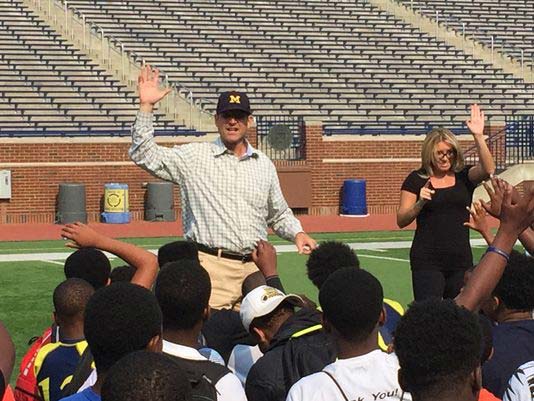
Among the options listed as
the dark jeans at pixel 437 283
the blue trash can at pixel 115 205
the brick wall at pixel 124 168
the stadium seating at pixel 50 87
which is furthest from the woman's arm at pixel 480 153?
the stadium seating at pixel 50 87

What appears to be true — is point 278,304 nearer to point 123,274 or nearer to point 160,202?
point 123,274

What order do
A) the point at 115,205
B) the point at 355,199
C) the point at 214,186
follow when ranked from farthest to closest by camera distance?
the point at 355,199 → the point at 115,205 → the point at 214,186

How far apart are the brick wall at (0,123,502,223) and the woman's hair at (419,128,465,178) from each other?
18084 millimetres

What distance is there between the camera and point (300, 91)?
33688 millimetres

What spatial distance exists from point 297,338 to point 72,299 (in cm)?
122

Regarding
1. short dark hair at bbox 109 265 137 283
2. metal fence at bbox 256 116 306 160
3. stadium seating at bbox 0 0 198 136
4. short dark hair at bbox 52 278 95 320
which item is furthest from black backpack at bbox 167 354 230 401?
metal fence at bbox 256 116 306 160

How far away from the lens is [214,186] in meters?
7.14

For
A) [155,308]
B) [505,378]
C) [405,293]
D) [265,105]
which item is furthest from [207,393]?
[265,105]

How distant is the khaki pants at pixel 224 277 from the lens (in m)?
7.01

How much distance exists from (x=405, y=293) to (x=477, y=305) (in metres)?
9.65

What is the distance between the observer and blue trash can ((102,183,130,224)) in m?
24.9

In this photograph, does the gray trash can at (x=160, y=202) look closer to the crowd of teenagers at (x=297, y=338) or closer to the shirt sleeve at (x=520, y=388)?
the crowd of teenagers at (x=297, y=338)

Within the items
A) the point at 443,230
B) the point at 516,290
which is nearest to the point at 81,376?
the point at 516,290

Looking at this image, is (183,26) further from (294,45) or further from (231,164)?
(231,164)
